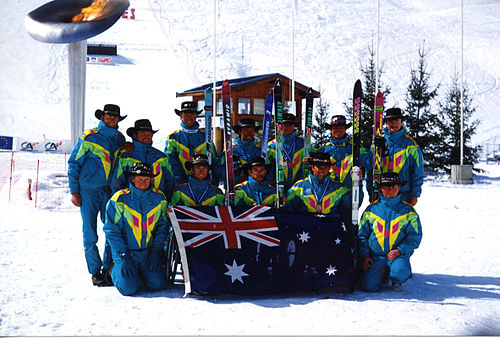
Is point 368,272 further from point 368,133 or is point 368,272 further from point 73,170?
point 368,133

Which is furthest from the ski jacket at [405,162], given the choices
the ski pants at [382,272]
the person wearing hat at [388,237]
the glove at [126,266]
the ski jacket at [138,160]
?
the glove at [126,266]

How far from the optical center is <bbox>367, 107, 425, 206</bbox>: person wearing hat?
13.7 feet

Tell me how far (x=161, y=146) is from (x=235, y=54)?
78.0 feet

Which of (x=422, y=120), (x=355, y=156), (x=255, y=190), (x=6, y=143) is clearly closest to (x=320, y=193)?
(x=355, y=156)

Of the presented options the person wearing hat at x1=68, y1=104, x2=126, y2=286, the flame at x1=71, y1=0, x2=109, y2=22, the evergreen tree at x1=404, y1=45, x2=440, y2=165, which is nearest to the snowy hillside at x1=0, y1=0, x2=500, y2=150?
the evergreen tree at x1=404, y1=45, x2=440, y2=165

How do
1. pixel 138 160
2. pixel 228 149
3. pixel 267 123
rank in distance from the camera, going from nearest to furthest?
pixel 138 160, pixel 228 149, pixel 267 123

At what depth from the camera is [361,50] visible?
4566 centimetres

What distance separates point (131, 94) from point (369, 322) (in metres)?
35.8

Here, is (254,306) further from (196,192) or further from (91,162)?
(91,162)

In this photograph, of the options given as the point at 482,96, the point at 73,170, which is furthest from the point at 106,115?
the point at 482,96

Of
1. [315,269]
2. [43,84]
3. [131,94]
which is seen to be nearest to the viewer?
[315,269]

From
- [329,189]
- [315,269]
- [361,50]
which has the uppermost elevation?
[361,50]

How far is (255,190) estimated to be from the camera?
427 cm

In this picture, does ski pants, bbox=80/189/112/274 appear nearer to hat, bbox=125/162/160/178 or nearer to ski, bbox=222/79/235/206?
hat, bbox=125/162/160/178
